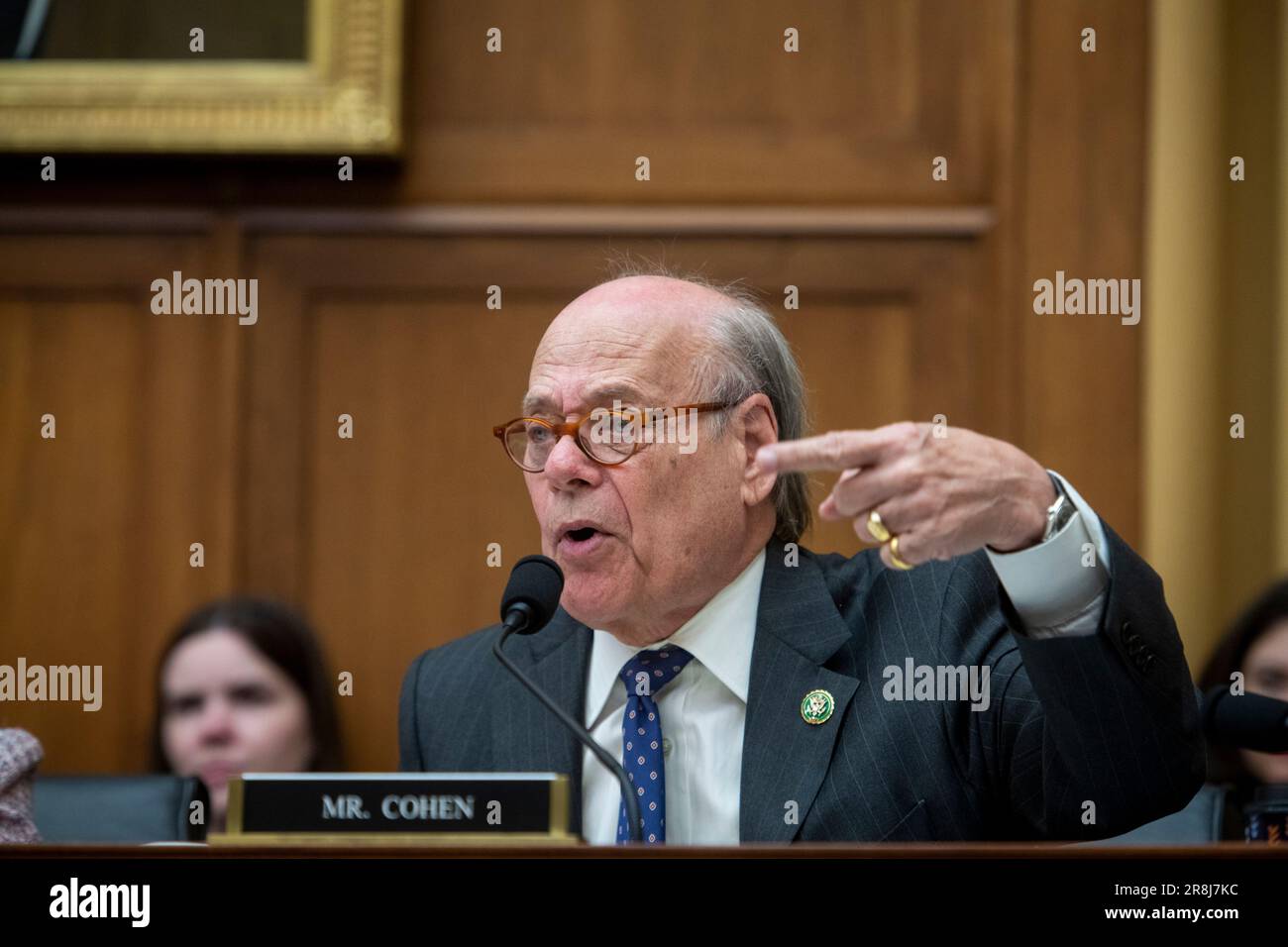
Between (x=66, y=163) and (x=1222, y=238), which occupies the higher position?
(x=66, y=163)

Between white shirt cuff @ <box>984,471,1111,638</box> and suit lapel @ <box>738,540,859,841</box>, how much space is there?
1.20 feet

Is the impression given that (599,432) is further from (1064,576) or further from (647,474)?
(1064,576)

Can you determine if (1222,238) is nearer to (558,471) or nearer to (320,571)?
(558,471)

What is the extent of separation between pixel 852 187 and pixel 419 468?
3.81 ft

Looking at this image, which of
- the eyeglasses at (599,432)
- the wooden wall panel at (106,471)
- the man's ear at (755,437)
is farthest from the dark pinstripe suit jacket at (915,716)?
the wooden wall panel at (106,471)

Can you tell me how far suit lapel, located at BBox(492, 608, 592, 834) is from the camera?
2.12 meters

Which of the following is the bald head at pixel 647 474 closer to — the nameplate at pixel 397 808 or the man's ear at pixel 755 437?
the man's ear at pixel 755 437

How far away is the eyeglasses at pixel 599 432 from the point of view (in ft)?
6.96

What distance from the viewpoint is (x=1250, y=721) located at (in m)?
1.69

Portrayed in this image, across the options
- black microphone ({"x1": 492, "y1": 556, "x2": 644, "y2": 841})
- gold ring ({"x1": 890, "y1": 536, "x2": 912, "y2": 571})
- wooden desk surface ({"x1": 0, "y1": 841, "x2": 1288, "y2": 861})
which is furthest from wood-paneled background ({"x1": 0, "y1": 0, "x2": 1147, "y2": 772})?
wooden desk surface ({"x1": 0, "y1": 841, "x2": 1288, "y2": 861})

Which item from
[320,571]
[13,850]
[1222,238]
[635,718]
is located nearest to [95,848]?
[13,850]

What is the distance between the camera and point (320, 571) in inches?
133

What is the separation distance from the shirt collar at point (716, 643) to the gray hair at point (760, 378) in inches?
6.0

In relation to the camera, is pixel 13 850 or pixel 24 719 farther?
pixel 24 719
